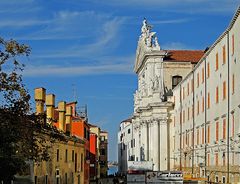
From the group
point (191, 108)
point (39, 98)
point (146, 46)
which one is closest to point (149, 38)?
point (146, 46)

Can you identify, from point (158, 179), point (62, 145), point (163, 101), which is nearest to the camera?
point (158, 179)

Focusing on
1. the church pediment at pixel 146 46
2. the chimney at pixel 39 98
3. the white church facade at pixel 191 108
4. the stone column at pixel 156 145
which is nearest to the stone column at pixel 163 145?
the white church facade at pixel 191 108

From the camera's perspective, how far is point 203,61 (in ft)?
A: 186

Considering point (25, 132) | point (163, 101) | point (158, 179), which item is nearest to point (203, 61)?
point (158, 179)

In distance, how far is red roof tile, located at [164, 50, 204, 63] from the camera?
9569cm

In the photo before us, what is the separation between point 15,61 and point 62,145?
26.6 m

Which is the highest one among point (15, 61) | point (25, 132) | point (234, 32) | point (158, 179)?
point (234, 32)

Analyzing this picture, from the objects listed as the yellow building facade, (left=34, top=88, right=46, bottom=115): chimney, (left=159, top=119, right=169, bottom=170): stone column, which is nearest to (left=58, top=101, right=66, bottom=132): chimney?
the yellow building facade

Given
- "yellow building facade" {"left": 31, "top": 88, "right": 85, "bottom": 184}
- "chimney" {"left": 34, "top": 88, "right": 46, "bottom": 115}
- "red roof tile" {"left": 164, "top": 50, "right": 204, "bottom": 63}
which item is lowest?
"yellow building facade" {"left": 31, "top": 88, "right": 85, "bottom": 184}

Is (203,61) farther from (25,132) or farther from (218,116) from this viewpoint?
(25,132)

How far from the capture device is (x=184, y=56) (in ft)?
320

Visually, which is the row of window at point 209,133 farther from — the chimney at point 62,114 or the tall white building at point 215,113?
the chimney at point 62,114

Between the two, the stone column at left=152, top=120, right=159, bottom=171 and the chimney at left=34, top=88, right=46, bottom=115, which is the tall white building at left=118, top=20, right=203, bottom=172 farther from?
the chimney at left=34, top=88, right=46, bottom=115

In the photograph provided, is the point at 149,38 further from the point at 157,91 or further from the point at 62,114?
the point at 62,114
